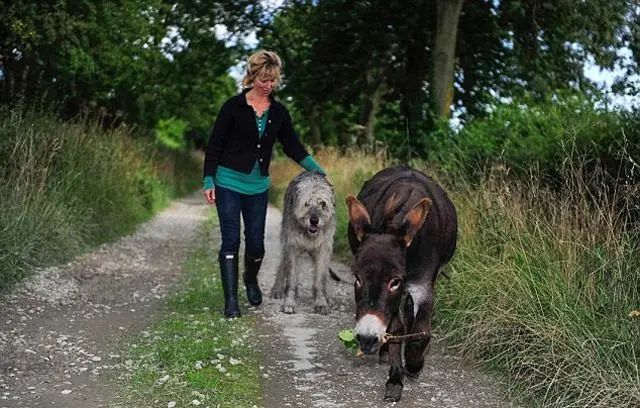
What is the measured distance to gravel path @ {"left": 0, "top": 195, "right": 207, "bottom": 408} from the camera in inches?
189

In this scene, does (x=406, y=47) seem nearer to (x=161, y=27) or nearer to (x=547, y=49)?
(x=547, y=49)

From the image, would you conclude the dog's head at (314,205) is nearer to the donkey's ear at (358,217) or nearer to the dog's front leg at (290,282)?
the dog's front leg at (290,282)

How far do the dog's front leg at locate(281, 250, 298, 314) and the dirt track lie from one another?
5.4 inches

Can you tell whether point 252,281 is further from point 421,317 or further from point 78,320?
point 421,317

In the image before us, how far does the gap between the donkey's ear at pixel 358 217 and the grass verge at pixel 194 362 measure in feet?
3.98

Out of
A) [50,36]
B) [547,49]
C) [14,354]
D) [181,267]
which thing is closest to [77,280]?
[181,267]

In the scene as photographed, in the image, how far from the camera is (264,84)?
6.70 m

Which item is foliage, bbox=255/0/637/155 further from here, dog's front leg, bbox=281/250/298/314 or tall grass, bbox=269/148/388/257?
dog's front leg, bbox=281/250/298/314

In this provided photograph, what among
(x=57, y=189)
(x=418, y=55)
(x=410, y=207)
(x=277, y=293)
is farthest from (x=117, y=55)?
(x=410, y=207)

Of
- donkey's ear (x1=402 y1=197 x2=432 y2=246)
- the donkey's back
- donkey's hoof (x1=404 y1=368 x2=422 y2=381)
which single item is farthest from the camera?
donkey's hoof (x1=404 y1=368 x2=422 y2=381)

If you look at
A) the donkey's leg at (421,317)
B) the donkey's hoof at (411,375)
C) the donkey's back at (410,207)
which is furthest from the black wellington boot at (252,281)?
the donkey's leg at (421,317)

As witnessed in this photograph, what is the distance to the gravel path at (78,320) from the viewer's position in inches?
189

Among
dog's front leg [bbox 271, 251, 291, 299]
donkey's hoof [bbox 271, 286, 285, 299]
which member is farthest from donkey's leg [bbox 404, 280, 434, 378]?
donkey's hoof [bbox 271, 286, 285, 299]

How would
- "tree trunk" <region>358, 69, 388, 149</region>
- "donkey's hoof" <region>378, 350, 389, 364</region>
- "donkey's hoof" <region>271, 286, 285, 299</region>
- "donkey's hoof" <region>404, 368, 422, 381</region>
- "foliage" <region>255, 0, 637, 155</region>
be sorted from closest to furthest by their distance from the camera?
"donkey's hoof" <region>404, 368, 422, 381</region> → "donkey's hoof" <region>378, 350, 389, 364</region> → "donkey's hoof" <region>271, 286, 285, 299</region> → "foliage" <region>255, 0, 637, 155</region> → "tree trunk" <region>358, 69, 388, 149</region>
